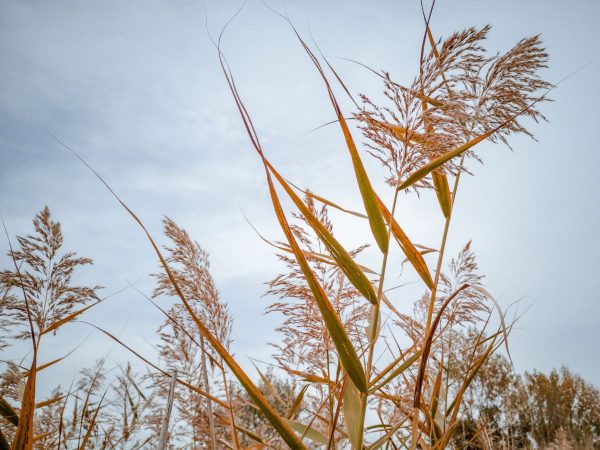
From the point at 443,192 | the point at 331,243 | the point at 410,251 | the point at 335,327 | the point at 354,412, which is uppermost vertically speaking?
the point at 443,192

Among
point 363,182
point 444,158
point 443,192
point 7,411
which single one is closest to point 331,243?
point 363,182

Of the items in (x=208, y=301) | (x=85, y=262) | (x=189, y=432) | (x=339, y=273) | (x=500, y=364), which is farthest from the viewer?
(x=500, y=364)

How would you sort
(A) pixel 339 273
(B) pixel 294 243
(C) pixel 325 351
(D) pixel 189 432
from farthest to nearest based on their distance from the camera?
(D) pixel 189 432, (A) pixel 339 273, (C) pixel 325 351, (B) pixel 294 243

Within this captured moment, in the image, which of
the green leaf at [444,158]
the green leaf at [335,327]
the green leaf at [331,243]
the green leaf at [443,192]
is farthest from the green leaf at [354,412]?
the green leaf at [443,192]

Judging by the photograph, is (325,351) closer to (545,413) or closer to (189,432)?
(189,432)

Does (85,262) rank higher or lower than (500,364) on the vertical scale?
lower

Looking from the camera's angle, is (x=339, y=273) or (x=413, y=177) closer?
(x=413, y=177)

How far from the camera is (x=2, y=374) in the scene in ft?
6.42

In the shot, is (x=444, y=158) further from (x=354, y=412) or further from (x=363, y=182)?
(x=354, y=412)

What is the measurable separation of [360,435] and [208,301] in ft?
2.23

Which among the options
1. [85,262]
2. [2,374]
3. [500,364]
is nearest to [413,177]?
[85,262]

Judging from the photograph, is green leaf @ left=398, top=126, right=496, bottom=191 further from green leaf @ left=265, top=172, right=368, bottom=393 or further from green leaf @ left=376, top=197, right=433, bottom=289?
green leaf @ left=265, top=172, right=368, bottom=393

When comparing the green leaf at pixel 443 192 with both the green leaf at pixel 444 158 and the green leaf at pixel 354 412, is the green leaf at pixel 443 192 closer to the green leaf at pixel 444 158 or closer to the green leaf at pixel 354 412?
the green leaf at pixel 444 158

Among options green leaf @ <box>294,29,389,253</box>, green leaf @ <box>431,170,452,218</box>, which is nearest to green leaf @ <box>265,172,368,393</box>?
green leaf @ <box>294,29,389,253</box>
